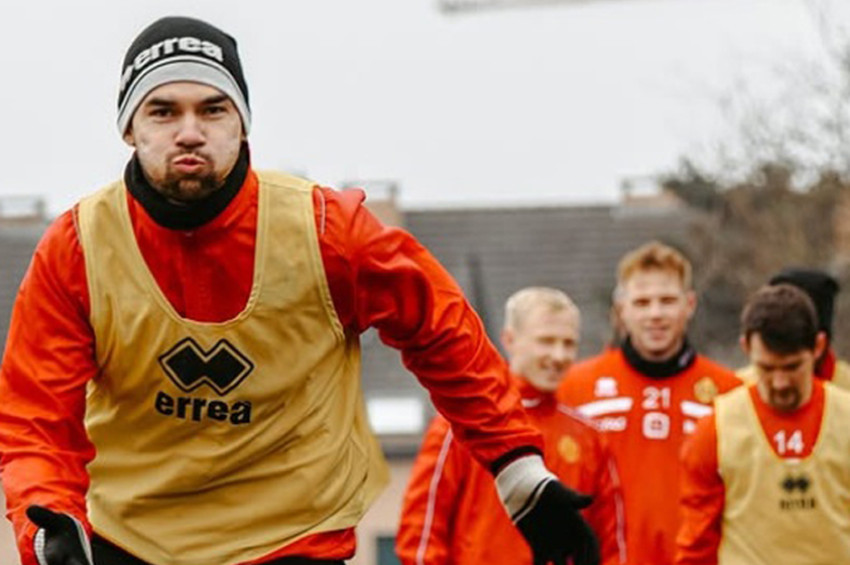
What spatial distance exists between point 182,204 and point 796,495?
4204 mm

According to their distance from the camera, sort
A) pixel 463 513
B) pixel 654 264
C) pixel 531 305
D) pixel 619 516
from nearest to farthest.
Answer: pixel 463 513 → pixel 619 516 → pixel 531 305 → pixel 654 264

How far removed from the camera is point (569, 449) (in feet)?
33.3

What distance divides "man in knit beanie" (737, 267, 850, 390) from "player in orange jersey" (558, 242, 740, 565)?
14.0 inches

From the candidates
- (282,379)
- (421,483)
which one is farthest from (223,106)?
A: (421,483)

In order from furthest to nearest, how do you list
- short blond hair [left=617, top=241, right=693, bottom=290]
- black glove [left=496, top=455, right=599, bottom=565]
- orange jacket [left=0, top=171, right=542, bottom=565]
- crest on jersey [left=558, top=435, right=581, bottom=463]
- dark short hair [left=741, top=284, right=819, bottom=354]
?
short blond hair [left=617, top=241, right=693, bottom=290], crest on jersey [left=558, top=435, right=581, bottom=463], dark short hair [left=741, top=284, right=819, bottom=354], black glove [left=496, top=455, right=599, bottom=565], orange jacket [left=0, top=171, right=542, bottom=565]

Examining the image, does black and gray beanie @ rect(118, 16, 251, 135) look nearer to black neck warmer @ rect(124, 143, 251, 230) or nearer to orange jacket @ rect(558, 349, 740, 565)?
black neck warmer @ rect(124, 143, 251, 230)

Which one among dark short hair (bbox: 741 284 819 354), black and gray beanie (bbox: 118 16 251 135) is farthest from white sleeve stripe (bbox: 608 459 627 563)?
black and gray beanie (bbox: 118 16 251 135)

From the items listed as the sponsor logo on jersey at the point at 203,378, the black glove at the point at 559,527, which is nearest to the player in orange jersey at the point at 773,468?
the black glove at the point at 559,527

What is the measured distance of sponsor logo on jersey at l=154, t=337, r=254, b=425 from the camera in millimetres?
6211

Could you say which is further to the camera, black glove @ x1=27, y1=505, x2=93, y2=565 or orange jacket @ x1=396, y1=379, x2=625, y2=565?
orange jacket @ x1=396, y1=379, x2=625, y2=565

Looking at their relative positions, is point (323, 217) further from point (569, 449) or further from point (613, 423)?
point (613, 423)

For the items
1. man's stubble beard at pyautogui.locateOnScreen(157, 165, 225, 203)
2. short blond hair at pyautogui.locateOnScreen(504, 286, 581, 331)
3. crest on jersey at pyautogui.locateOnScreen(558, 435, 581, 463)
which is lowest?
crest on jersey at pyautogui.locateOnScreen(558, 435, 581, 463)

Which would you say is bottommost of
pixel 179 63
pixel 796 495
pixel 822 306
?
pixel 796 495

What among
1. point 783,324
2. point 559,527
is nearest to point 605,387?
point 783,324
